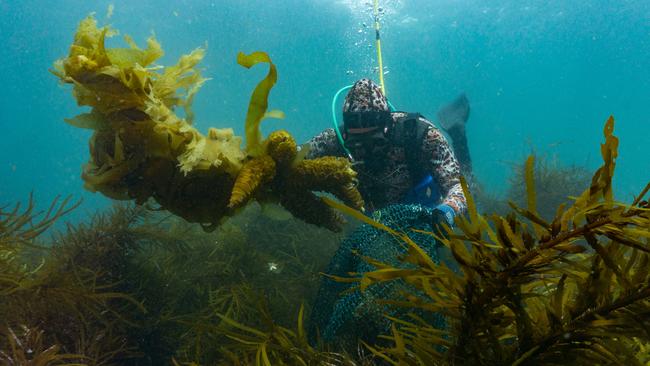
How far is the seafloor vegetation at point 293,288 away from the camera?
93 centimetres

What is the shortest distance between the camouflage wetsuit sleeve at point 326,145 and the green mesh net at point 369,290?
137 cm

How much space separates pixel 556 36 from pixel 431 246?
3910 inches

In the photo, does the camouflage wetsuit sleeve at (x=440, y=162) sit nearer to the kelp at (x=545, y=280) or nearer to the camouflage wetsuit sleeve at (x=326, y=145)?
the camouflage wetsuit sleeve at (x=326, y=145)

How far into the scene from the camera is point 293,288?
15.6 feet

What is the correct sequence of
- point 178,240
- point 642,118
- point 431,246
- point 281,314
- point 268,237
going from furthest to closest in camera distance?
point 642,118 < point 268,237 < point 178,240 < point 281,314 < point 431,246

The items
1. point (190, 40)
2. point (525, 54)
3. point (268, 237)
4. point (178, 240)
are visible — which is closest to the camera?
point (178, 240)

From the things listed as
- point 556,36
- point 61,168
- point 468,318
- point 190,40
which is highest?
point 556,36

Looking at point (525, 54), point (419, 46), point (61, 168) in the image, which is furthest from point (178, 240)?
point (61, 168)

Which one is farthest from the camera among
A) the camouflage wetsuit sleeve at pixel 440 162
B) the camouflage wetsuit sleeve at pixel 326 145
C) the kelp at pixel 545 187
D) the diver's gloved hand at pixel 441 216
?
the kelp at pixel 545 187

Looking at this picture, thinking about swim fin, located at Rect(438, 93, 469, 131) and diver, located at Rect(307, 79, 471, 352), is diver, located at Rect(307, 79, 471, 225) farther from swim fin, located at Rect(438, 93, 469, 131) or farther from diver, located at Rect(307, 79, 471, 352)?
swim fin, located at Rect(438, 93, 469, 131)

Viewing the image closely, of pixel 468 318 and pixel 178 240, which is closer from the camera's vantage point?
pixel 468 318

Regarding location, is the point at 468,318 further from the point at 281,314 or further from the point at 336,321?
the point at 281,314

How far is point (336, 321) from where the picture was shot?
2508mm

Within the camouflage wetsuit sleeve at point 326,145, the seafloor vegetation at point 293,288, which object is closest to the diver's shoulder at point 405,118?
the camouflage wetsuit sleeve at point 326,145
